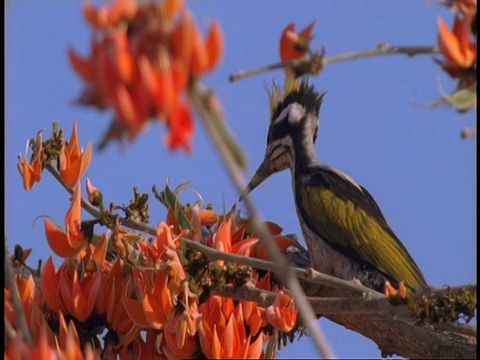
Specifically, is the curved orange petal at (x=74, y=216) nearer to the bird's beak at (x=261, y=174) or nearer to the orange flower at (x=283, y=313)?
the orange flower at (x=283, y=313)

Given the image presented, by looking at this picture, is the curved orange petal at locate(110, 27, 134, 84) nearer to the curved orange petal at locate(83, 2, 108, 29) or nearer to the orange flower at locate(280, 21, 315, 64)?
the curved orange petal at locate(83, 2, 108, 29)

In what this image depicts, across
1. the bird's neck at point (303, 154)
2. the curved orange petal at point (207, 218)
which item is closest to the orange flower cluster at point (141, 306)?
the curved orange petal at point (207, 218)

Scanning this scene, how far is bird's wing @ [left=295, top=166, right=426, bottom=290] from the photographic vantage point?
3.53 m

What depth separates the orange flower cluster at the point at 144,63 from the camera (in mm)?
1165

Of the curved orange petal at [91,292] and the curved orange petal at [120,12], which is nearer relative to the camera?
the curved orange petal at [120,12]

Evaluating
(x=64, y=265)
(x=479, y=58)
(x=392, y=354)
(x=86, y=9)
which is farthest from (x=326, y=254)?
(x=86, y=9)

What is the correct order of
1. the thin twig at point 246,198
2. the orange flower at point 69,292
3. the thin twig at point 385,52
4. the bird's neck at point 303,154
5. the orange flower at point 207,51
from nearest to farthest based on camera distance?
1. the thin twig at point 246,198
2. the orange flower at point 207,51
3. the thin twig at point 385,52
4. the orange flower at point 69,292
5. the bird's neck at point 303,154

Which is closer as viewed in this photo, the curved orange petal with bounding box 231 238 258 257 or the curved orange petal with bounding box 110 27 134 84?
the curved orange petal with bounding box 110 27 134 84

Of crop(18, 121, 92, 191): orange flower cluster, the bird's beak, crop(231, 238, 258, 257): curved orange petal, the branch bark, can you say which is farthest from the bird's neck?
Result: crop(18, 121, 92, 191): orange flower cluster

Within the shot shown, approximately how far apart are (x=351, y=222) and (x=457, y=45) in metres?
2.24

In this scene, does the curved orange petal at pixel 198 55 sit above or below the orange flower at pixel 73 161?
below

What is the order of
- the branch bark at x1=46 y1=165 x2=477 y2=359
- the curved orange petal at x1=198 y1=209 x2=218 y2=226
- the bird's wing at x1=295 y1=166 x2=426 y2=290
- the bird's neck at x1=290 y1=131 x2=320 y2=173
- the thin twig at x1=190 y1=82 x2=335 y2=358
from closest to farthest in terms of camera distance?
the thin twig at x1=190 y1=82 x2=335 y2=358
the branch bark at x1=46 y1=165 x2=477 y2=359
the curved orange petal at x1=198 y1=209 x2=218 y2=226
the bird's wing at x1=295 y1=166 x2=426 y2=290
the bird's neck at x1=290 y1=131 x2=320 y2=173

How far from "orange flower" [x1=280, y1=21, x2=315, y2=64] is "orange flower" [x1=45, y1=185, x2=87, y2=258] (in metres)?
0.97

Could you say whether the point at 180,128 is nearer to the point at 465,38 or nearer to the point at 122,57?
the point at 122,57
